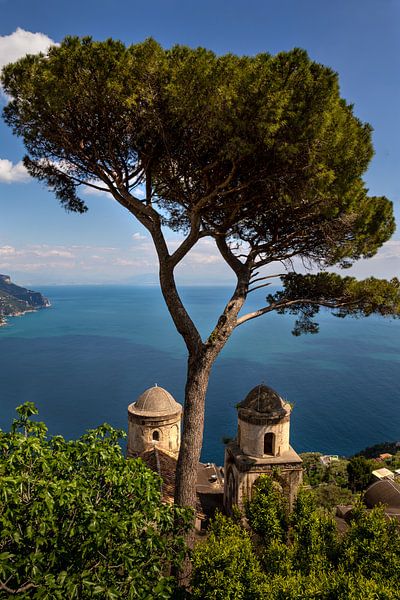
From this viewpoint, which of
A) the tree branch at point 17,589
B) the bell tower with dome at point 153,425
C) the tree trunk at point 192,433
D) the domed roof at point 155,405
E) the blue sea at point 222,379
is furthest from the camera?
the blue sea at point 222,379

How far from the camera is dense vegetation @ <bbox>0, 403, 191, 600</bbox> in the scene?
438 cm

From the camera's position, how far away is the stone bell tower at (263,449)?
40.6ft

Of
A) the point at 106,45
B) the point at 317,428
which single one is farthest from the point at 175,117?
the point at 317,428

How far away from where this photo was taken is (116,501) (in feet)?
17.7

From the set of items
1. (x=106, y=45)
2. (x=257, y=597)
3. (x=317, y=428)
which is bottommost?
(x=317, y=428)

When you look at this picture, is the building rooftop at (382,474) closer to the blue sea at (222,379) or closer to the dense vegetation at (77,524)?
the blue sea at (222,379)

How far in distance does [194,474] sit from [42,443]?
361 centimetres

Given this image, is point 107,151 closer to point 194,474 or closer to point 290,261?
point 290,261

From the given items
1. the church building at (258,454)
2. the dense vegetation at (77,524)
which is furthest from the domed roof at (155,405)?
the dense vegetation at (77,524)

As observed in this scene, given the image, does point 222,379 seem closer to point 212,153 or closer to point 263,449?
point 263,449

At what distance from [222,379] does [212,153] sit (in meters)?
62.4

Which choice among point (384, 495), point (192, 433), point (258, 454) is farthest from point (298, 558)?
point (384, 495)

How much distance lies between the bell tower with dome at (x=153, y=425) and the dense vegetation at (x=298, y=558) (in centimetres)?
651

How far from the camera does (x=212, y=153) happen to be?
8320mm
